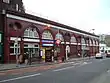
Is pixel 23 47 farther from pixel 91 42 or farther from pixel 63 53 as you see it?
pixel 91 42

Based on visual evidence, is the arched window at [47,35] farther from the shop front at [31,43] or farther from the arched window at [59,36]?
the shop front at [31,43]

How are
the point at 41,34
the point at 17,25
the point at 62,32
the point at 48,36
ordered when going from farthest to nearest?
the point at 62,32 → the point at 48,36 → the point at 41,34 → the point at 17,25

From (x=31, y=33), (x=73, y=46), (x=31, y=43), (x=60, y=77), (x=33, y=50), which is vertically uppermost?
(x=31, y=33)

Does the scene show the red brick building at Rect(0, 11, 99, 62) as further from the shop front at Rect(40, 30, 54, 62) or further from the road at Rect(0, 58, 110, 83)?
the road at Rect(0, 58, 110, 83)

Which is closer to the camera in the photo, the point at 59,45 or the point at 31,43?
the point at 31,43

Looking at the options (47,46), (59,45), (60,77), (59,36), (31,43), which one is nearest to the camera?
(60,77)

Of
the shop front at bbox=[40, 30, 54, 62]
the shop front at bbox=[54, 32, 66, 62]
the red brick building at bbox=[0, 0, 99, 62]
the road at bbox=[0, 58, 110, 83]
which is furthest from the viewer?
the shop front at bbox=[54, 32, 66, 62]

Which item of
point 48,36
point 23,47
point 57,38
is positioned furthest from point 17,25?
point 57,38

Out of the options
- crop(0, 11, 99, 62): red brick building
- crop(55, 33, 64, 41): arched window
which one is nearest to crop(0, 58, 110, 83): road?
crop(0, 11, 99, 62): red brick building

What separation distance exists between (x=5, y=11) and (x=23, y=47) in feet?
23.2

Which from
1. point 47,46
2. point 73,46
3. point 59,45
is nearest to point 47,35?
point 47,46

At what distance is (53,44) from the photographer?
5494cm

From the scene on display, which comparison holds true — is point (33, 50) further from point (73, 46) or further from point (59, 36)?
point (73, 46)

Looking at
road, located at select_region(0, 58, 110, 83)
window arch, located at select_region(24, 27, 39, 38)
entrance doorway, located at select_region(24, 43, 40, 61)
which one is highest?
window arch, located at select_region(24, 27, 39, 38)
